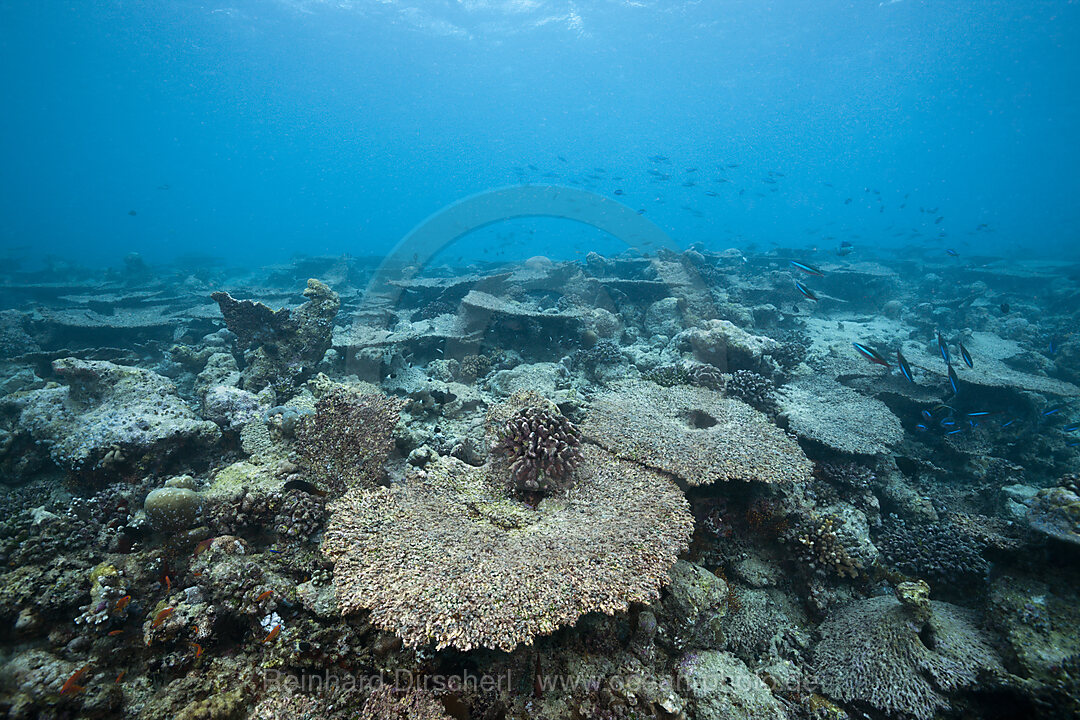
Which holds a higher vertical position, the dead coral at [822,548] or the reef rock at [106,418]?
the reef rock at [106,418]

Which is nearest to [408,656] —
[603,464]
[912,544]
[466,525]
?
[466,525]

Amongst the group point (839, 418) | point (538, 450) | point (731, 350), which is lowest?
point (839, 418)

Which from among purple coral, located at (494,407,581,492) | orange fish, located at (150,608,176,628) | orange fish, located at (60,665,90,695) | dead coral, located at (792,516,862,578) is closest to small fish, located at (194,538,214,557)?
orange fish, located at (150,608,176,628)

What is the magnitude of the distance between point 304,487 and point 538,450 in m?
2.95

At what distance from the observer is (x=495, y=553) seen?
3.40 meters

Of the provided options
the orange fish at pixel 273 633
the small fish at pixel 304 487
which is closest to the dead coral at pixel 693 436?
the small fish at pixel 304 487

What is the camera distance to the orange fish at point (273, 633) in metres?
3.06

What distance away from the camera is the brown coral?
2.86m

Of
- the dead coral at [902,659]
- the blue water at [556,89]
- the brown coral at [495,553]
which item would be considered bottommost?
the dead coral at [902,659]

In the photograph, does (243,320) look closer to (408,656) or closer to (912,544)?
(408,656)

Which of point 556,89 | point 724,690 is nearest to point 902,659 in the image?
point 724,690

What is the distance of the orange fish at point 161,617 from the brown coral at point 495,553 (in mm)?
1249

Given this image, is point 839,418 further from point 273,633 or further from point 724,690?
point 273,633

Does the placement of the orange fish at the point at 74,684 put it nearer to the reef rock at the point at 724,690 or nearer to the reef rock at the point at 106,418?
the reef rock at the point at 106,418
